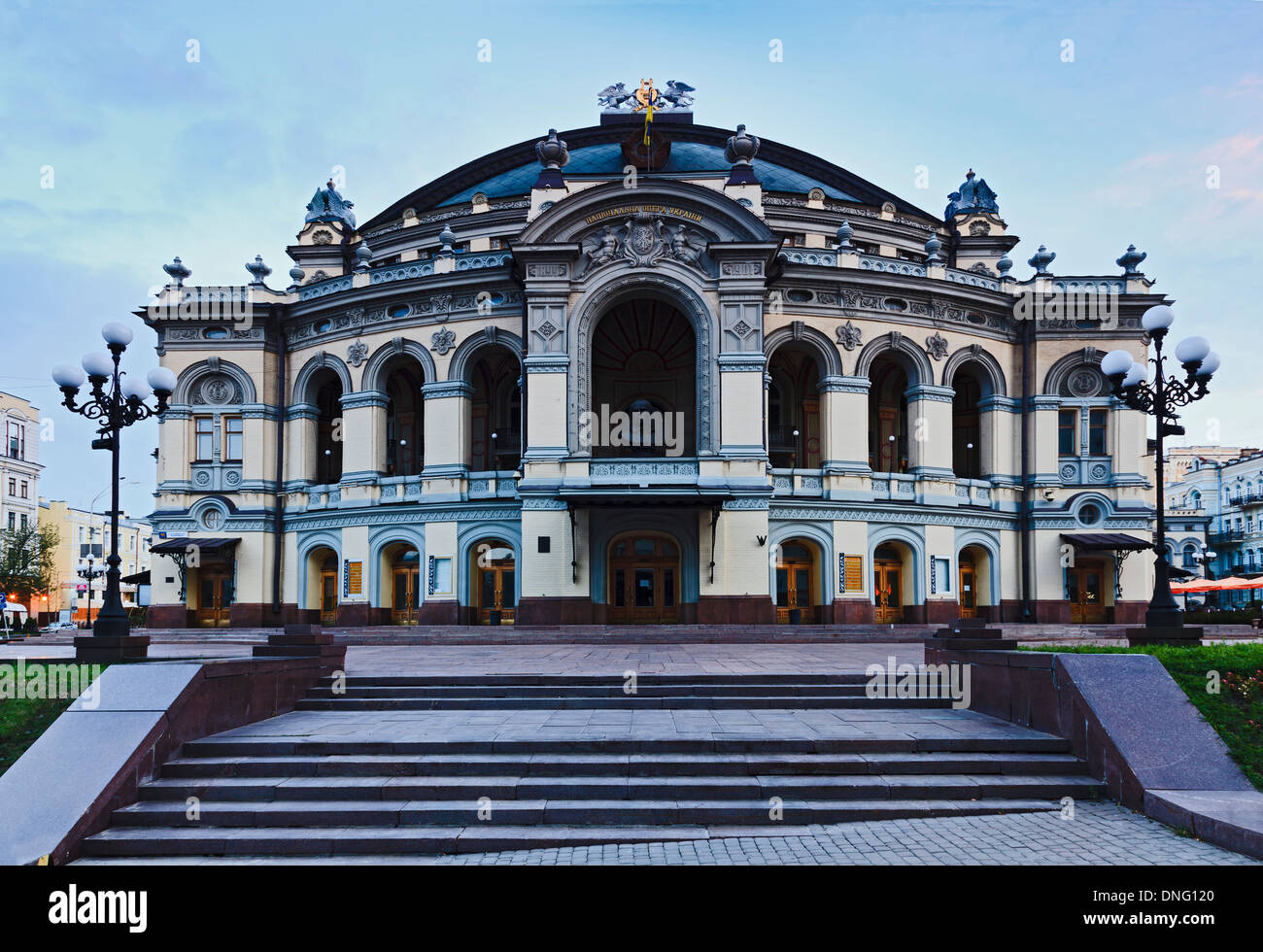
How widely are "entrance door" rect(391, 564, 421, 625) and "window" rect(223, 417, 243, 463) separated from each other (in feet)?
28.0

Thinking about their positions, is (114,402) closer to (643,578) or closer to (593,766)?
(593,766)

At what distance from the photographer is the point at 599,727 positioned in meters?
10.6

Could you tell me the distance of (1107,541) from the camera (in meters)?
32.8

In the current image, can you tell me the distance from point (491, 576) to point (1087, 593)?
907 inches

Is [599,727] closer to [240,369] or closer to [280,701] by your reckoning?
[280,701]

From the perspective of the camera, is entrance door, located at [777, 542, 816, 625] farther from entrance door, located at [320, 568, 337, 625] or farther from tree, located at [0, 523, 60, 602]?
tree, located at [0, 523, 60, 602]

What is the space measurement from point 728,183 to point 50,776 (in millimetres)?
27336

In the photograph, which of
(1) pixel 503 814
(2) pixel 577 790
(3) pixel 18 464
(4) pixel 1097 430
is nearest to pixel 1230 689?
(2) pixel 577 790

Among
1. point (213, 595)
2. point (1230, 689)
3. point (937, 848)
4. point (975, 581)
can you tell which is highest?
point (1230, 689)

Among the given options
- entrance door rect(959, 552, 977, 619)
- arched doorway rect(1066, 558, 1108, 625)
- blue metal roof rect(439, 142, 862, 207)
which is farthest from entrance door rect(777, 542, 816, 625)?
blue metal roof rect(439, 142, 862, 207)

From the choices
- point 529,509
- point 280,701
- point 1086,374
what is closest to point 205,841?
point 280,701

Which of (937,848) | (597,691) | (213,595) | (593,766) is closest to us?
(937,848)

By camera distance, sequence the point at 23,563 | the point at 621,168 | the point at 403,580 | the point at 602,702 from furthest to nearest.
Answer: the point at 23,563 → the point at 621,168 → the point at 403,580 → the point at 602,702

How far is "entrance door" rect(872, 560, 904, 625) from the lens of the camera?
32281 millimetres
